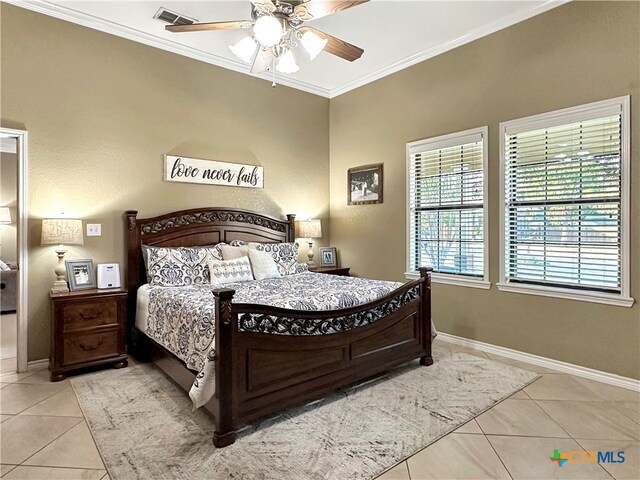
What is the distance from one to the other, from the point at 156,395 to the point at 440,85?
13.6 ft

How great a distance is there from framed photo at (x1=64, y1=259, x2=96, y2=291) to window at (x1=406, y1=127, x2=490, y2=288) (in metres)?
3.42

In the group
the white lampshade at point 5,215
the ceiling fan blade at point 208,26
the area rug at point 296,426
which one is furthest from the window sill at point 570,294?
the white lampshade at point 5,215

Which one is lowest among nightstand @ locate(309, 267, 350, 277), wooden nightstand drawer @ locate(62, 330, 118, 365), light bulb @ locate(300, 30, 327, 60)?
wooden nightstand drawer @ locate(62, 330, 118, 365)

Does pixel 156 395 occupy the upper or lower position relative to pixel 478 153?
lower

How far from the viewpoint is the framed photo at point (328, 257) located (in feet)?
17.2

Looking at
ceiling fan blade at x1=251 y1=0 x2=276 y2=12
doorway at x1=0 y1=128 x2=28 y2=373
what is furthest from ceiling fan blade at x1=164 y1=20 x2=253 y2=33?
doorway at x1=0 y1=128 x2=28 y2=373

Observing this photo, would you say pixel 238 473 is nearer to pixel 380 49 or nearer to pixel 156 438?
pixel 156 438

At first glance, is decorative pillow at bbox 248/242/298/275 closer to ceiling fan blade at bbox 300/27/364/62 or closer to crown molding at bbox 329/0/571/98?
ceiling fan blade at bbox 300/27/364/62

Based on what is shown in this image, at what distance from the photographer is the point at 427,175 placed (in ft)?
14.4

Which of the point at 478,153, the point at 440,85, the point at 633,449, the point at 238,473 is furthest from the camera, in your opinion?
the point at 440,85

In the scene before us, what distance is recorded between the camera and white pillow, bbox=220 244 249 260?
3977 millimetres

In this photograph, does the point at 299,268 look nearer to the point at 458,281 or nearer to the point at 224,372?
the point at 458,281

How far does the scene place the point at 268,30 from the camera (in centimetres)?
253

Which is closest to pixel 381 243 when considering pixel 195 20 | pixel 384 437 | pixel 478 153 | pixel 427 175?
pixel 427 175
